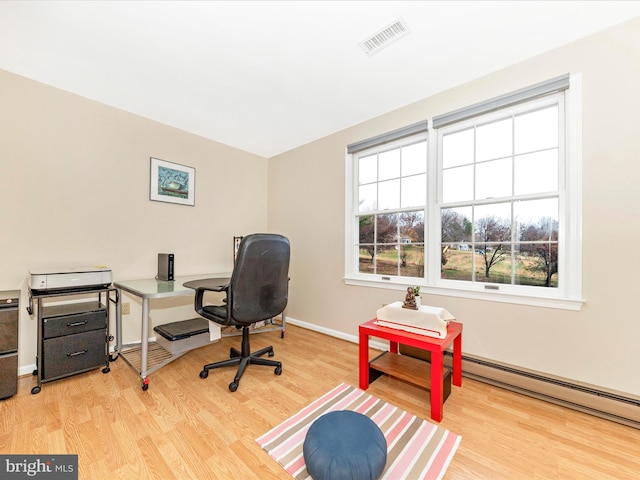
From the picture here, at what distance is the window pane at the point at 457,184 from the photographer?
2.28 m

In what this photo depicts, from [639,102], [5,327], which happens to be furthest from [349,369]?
[639,102]

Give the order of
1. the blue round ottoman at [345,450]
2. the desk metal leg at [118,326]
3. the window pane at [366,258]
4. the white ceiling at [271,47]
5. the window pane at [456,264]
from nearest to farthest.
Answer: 1. the blue round ottoman at [345,450]
2. the white ceiling at [271,47]
3. the window pane at [456,264]
4. the desk metal leg at [118,326]
5. the window pane at [366,258]

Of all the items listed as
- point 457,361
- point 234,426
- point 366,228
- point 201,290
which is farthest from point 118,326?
point 457,361

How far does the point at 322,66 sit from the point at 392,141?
1.08 meters

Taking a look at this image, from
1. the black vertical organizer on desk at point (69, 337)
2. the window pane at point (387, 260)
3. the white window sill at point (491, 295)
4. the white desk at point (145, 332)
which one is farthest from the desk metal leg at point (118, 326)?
the window pane at point (387, 260)

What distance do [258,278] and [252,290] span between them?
102mm

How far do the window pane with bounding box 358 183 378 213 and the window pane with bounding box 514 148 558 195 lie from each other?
1283 mm

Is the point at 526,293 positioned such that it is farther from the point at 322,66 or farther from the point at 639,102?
the point at 322,66

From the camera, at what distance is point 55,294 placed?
1.95 m

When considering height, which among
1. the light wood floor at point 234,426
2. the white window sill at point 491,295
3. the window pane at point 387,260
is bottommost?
the light wood floor at point 234,426

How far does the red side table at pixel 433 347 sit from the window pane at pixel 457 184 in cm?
109

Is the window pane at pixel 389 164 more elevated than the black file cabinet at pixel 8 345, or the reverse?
the window pane at pixel 389 164

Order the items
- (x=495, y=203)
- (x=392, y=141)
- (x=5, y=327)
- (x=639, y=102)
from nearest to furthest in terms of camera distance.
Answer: (x=639, y=102) < (x=5, y=327) < (x=495, y=203) < (x=392, y=141)

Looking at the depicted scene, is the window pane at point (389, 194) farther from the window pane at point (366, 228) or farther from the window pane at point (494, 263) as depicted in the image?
the window pane at point (494, 263)
